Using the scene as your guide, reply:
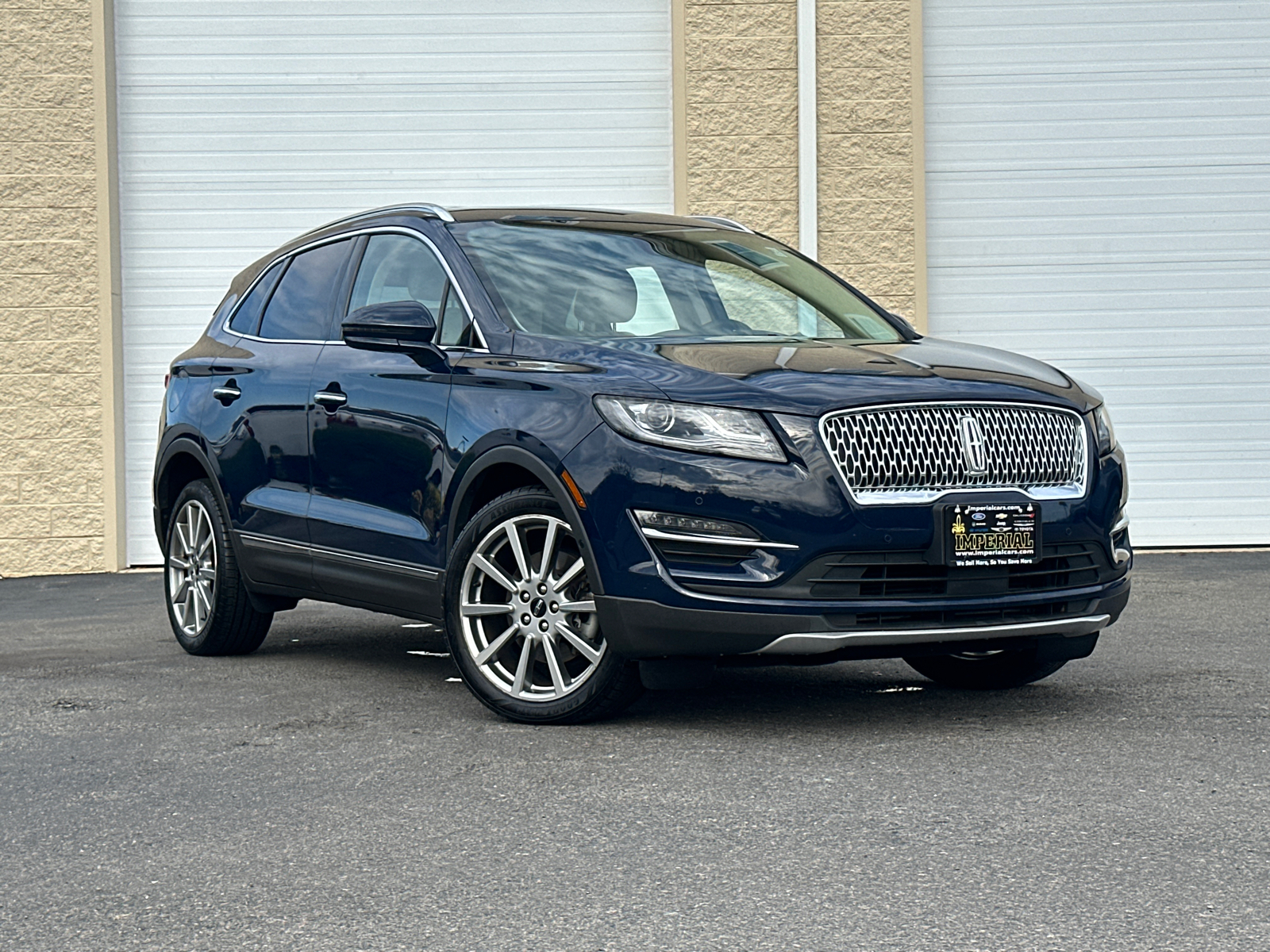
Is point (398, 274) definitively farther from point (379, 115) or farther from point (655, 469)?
point (379, 115)

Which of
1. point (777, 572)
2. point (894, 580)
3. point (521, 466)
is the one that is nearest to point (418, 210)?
point (521, 466)

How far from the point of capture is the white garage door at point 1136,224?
12.4 m

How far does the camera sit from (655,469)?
516 centimetres

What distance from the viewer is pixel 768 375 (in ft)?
17.3

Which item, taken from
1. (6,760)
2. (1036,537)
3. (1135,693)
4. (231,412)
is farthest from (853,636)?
(231,412)

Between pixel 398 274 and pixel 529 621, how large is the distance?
172cm

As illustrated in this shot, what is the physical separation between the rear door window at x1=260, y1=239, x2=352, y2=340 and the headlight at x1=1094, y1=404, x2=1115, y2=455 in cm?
293

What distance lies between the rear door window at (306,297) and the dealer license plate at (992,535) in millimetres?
2816

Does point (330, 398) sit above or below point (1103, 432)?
above

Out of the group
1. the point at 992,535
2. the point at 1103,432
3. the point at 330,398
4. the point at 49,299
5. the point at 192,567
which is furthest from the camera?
the point at 49,299

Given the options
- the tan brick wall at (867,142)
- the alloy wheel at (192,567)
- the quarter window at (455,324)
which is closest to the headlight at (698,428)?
the quarter window at (455,324)

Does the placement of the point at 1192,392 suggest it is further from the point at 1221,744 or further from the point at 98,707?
the point at 98,707

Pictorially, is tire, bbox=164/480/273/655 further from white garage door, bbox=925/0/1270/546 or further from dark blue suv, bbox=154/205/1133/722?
white garage door, bbox=925/0/1270/546

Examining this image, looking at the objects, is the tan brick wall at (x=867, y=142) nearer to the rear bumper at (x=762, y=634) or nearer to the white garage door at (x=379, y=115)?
the white garage door at (x=379, y=115)
